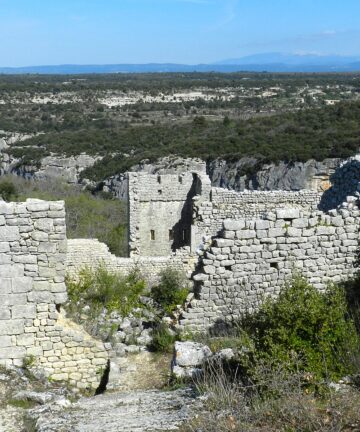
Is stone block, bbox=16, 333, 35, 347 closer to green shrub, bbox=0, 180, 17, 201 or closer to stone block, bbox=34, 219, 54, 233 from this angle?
stone block, bbox=34, 219, 54, 233

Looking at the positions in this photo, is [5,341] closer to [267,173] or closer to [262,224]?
[262,224]

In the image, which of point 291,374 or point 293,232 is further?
point 293,232

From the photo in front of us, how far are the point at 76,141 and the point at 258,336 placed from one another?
191 feet

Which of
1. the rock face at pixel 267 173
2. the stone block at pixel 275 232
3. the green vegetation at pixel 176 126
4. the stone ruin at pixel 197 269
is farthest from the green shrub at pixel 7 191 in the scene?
the stone block at pixel 275 232

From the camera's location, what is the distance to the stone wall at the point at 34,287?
7445 mm

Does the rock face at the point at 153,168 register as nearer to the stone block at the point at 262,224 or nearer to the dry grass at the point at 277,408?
the stone block at the point at 262,224

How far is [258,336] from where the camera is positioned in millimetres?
6031

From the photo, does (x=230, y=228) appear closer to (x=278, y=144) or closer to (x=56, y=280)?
(x=56, y=280)

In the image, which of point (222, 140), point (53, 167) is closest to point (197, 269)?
point (222, 140)

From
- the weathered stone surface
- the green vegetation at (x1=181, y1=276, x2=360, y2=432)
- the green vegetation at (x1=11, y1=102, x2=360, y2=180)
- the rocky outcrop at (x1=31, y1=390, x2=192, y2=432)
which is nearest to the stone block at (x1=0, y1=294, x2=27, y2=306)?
the rocky outcrop at (x1=31, y1=390, x2=192, y2=432)

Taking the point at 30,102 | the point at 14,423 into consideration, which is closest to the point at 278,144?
the point at 14,423

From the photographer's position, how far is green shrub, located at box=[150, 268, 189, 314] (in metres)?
12.4

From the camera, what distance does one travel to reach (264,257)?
8.37 meters

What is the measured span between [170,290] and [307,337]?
23.4 feet
